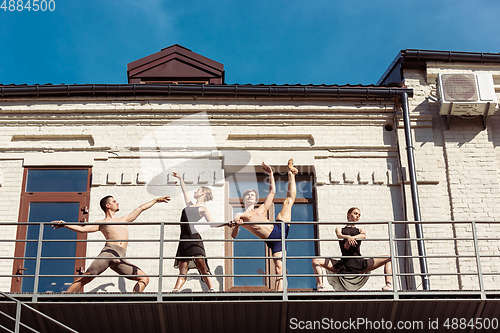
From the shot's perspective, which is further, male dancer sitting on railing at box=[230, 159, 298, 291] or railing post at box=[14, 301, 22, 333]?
male dancer sitting on railing at box=[230, 159, 298, 291]

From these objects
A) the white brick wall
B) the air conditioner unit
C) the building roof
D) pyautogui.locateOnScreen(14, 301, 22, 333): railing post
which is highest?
the building roof

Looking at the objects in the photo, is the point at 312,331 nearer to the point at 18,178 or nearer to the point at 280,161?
the point at 280,161

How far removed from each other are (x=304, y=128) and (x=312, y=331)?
4095 mm

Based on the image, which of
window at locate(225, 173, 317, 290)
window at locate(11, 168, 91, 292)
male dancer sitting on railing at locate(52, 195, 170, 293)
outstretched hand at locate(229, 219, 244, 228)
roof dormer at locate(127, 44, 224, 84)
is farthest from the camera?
roof dormer at locate(127, 44, 224, 84)

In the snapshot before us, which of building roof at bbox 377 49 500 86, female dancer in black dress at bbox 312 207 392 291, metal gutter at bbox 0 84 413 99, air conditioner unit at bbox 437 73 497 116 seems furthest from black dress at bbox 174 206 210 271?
air conditioner unit at bbox 437 73 497 116

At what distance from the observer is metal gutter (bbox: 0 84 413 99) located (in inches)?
443

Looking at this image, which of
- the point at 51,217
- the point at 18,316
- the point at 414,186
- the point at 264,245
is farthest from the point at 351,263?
the point at 51,217

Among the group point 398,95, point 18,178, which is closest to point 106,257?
point 18,178

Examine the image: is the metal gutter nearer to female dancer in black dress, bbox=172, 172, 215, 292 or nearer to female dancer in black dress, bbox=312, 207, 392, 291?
female dancer in black dress, bbox=172, 172, 215, 292

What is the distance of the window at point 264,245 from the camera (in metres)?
10.5

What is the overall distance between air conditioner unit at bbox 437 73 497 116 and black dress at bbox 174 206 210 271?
491 centimetres

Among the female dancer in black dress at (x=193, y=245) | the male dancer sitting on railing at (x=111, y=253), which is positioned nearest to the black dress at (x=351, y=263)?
the female dancer in black dress at (x=193, y=245)

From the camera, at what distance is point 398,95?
11406 millimetres

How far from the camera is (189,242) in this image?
9.33 m
